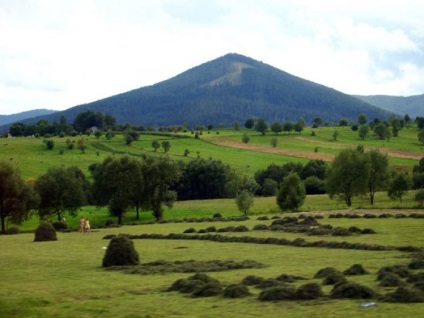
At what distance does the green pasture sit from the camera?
2005 centimetres

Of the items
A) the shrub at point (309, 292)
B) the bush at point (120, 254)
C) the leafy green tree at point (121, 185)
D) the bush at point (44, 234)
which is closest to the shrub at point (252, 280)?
the shrub at point (309, 292)

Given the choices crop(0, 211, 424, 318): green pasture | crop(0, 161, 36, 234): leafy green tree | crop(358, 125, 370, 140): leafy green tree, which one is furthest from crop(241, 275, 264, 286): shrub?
crop(358, 125, 370, 140): leafy green tree

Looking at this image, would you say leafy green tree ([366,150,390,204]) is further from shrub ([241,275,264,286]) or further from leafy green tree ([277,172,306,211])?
shrub ([241,275,264,286])

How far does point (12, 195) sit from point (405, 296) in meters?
65.1

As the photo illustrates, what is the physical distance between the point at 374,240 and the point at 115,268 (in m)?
19.3

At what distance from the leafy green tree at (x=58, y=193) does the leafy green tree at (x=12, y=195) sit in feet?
25.8

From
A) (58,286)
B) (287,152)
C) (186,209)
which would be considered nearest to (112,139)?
(287,152)

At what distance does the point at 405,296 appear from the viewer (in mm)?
19812

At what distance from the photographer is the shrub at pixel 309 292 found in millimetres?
21250

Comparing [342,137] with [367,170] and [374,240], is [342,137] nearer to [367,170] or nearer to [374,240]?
[367,170]

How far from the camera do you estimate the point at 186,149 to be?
156 m

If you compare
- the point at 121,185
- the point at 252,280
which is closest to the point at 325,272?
the point at 252,280

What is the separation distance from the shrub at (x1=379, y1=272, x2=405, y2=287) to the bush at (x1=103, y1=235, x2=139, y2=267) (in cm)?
1518

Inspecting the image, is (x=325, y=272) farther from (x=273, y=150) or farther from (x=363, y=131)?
(x=363, y=131)
